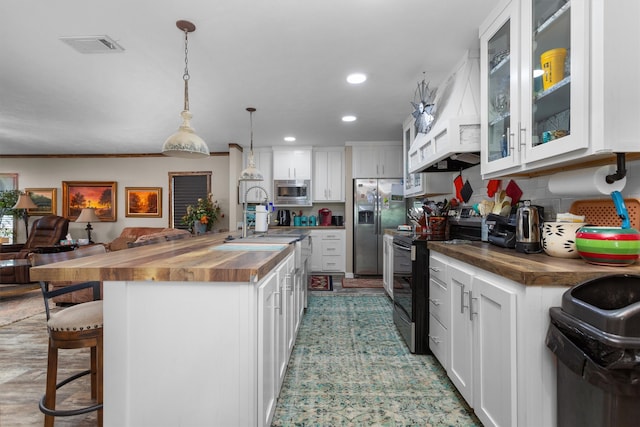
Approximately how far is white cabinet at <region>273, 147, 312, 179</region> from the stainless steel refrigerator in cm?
101

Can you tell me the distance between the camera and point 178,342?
1.33 meters

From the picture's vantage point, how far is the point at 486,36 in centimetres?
217

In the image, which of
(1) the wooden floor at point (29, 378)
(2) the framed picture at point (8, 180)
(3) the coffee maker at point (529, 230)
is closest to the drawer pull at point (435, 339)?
(3) the coffee maker at point (529, 230)

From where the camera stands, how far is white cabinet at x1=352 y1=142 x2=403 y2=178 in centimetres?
562

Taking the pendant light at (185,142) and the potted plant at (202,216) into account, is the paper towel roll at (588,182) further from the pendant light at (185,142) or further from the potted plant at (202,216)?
the potted plant at (202,216)

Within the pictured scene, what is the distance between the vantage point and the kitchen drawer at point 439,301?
204 cm

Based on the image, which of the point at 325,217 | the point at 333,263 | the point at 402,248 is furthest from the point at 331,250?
the point at 402,248

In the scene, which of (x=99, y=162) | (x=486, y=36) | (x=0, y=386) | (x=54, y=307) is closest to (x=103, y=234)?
(x=99, y=162)

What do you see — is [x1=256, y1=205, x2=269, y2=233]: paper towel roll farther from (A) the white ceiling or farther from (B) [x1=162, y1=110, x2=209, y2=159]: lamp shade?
(A) the white ceiling

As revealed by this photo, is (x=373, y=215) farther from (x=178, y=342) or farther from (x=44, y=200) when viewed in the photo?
(x=44, y=200)

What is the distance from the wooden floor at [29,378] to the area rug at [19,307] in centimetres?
31

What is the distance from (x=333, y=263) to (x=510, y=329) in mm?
4487

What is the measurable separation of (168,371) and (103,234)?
22.1 feet

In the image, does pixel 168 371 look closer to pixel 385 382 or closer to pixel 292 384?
pixel 292 384
